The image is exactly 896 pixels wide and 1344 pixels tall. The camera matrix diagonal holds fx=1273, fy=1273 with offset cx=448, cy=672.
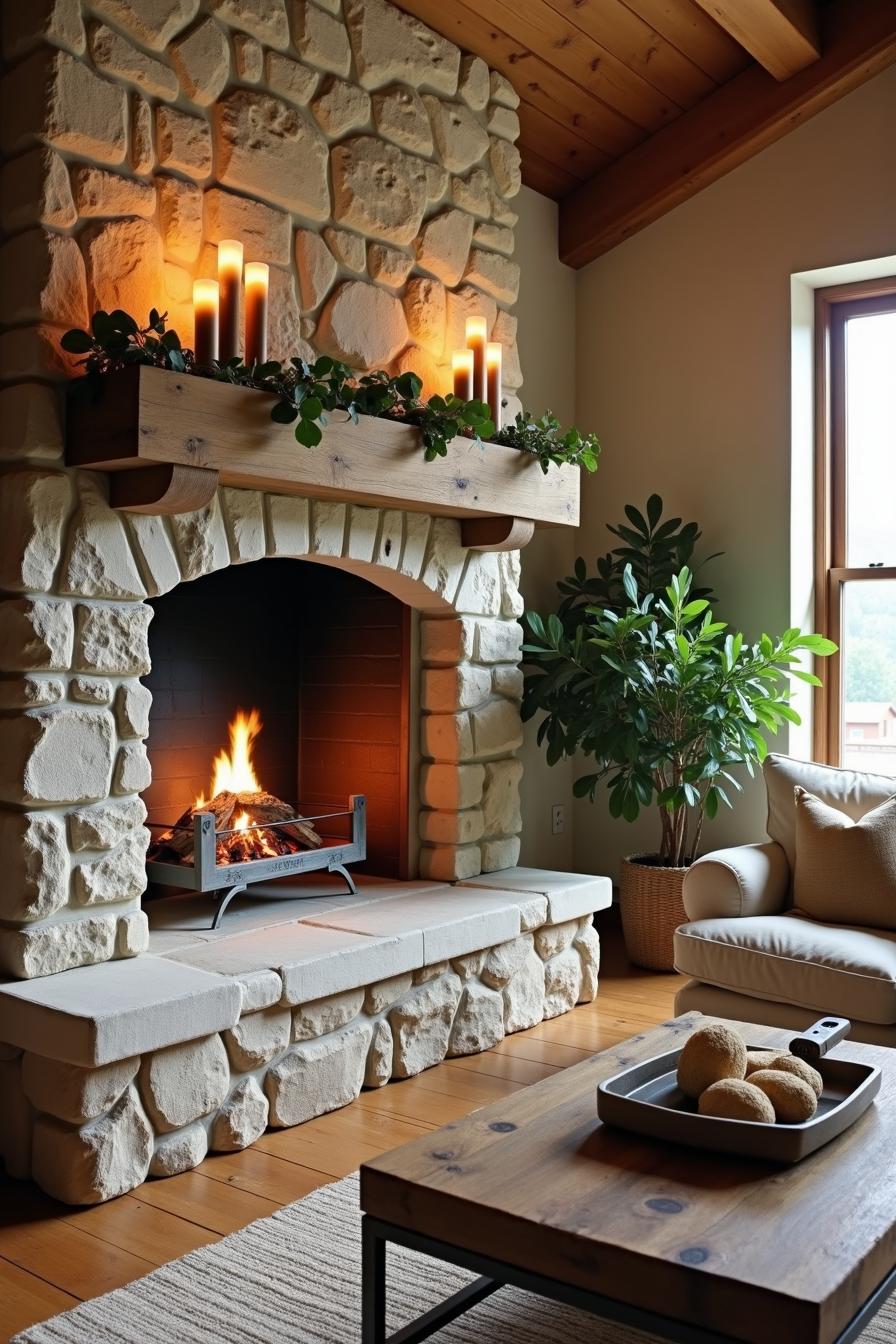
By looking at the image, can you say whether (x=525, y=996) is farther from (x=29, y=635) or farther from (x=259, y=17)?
(x=259, y=17)

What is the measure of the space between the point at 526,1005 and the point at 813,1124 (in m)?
2.03

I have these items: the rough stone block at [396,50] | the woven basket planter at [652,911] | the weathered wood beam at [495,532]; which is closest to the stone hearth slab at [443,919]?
the woven basket planter at [652,911]

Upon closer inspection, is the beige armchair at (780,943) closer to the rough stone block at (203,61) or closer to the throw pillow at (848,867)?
the throw pillow at (848,867)

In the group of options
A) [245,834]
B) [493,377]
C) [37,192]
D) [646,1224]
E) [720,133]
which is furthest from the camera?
[720,133]

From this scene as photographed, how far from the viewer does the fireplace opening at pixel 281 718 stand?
359cm

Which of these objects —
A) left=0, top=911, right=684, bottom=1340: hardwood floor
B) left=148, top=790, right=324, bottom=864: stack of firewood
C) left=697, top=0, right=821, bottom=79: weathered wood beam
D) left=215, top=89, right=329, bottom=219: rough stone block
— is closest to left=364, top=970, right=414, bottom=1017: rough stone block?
left=0, top=911, right=684, bottom=1340: hardwood floor

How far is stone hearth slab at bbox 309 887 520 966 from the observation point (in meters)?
3.27

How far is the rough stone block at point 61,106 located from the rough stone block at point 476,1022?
2282mm

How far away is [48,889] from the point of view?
264 centimetres

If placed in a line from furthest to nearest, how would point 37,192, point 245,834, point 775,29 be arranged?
point 775,29 < point 245,834 < point 37,192

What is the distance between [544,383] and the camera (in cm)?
495

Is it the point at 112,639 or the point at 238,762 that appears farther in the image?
the point at 238,762

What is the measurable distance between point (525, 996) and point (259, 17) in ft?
8.91

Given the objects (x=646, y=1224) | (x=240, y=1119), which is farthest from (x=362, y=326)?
(x=646, y=1224)
